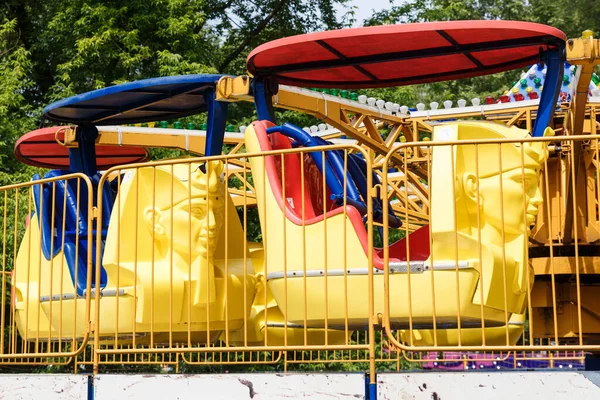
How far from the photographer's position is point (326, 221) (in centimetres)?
554

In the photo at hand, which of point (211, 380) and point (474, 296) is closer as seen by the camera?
point (211, 380)

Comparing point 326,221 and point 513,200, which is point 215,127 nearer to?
point 326,221

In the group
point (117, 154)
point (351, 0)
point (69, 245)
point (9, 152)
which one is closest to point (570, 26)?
point (351, 0)

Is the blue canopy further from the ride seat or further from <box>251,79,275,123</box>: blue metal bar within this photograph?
the ride seat

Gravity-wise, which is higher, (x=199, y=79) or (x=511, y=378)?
(x=199, y=79)

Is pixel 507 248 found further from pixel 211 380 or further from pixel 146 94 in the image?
pixel 146 94

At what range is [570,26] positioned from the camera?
27.0m

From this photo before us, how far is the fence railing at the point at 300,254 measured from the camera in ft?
17.2

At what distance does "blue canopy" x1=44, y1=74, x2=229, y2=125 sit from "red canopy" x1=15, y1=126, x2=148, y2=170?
392 millimetres

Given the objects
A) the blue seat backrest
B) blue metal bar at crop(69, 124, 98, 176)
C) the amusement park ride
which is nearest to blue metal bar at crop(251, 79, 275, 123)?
the amusement park ride

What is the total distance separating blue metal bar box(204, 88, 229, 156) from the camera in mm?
6891

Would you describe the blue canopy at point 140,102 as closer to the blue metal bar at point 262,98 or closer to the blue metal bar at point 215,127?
the blue metal bar at point 215,127

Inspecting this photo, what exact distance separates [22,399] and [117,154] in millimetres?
4151

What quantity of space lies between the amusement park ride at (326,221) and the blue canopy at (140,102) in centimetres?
2
